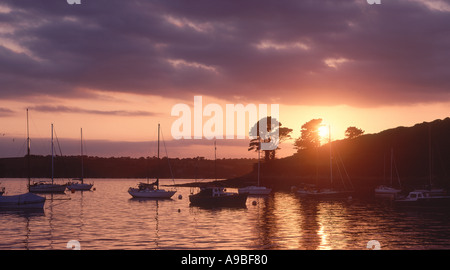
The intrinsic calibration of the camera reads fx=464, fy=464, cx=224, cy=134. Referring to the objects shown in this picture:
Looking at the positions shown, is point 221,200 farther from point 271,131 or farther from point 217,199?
point 271,131

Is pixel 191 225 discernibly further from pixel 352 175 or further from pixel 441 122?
pixel 441 122

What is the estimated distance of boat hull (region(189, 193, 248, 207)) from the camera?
3214 inches

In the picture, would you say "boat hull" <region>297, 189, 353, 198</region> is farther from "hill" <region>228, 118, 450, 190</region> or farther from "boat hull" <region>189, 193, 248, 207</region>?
"boat hull" <region>189, 193, 248, 207</region>

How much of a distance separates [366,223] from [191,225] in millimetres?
21988

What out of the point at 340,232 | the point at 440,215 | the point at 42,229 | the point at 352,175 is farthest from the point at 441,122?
the point at 42,229

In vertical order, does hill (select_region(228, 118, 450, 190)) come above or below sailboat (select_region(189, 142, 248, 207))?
above

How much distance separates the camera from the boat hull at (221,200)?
3214 inches

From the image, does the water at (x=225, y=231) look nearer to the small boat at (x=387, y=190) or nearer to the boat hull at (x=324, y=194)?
the boat hull at (x=324, y=194)

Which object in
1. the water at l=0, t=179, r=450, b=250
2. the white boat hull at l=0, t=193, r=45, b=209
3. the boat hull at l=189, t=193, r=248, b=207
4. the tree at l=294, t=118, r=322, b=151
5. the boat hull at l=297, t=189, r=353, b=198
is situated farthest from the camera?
the tree at l=294, t=118, r=322, b=151

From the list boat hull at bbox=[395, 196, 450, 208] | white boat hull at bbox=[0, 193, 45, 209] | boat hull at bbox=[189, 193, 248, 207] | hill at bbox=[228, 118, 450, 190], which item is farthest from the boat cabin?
hill at bbox=[228, 118, 450, 190]

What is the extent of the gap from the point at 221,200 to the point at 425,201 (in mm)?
38344

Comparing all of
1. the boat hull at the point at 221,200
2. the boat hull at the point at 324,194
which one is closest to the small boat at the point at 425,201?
the boat hull at the point at 324,194

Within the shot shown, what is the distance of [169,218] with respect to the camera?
216 feet
